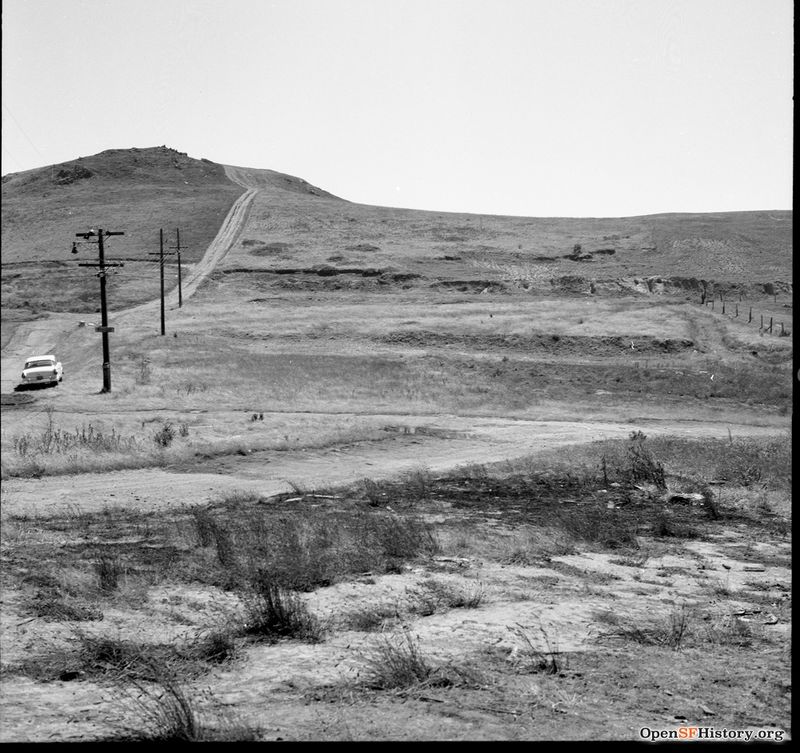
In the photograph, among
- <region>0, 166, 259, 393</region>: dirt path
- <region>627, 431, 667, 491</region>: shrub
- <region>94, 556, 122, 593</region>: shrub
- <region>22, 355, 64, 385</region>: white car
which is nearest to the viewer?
<region>94, 556, 122, 593</region>: shrub

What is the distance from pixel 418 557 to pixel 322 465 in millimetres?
13401

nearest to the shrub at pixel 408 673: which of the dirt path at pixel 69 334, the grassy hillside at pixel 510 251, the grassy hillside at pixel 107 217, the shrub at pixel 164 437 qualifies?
the shrub at pixel 164 437

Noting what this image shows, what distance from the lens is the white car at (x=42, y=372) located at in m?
43.3

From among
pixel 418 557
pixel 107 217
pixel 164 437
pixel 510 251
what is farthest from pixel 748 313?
pixel 107 217

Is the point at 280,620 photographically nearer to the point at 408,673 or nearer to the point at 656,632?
the point at 408,673

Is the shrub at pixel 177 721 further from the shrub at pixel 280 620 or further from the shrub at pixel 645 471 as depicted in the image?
the shrub at pixel 645 471

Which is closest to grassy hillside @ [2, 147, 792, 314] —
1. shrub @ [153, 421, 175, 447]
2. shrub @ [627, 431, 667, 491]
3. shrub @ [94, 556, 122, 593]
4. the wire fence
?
the wire fence

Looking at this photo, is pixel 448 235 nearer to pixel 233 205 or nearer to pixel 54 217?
pixel 233 205

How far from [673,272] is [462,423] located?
189ft

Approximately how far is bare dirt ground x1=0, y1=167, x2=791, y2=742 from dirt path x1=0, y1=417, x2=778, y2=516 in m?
0.16

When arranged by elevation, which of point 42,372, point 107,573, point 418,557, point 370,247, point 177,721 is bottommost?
point 418,557

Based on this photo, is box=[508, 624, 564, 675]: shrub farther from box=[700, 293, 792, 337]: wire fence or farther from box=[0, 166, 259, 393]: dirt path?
box=[700, 293, 792, 337]: wire fence

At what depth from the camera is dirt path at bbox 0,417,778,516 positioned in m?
20.7

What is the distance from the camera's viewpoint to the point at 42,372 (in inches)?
1718
